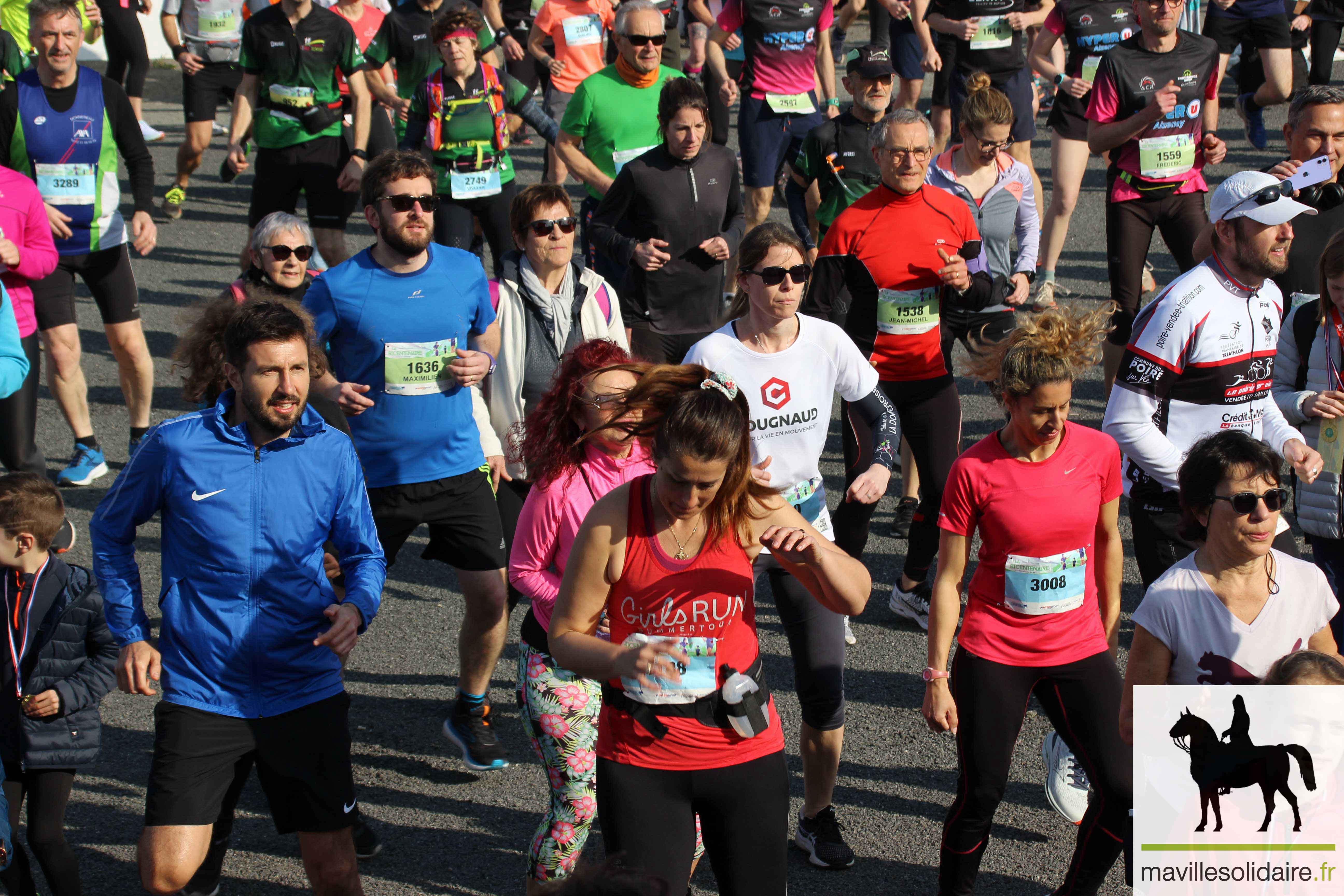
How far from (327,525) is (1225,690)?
2186 millimetres

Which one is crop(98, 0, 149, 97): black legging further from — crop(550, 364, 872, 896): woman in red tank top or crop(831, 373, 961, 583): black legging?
crop(550, 364, 872, 896): woman in red tank top

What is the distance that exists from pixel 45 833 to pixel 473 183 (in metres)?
4.93

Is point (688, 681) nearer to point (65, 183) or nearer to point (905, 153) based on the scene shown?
point (905, 153)

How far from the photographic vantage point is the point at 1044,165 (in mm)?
12891

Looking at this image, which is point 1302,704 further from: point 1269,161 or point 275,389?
point 1269,161

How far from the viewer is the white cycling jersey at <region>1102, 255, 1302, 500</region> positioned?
4.32 meters

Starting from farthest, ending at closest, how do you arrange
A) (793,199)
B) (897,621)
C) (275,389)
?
(793,199)
(897,621)
(275,389)

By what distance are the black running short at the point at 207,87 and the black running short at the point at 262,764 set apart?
8.89m

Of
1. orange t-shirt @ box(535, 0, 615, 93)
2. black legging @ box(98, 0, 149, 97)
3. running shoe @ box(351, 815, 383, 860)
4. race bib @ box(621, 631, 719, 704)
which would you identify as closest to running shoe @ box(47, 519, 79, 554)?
running shoe @ box(351, 815, 383, 860)

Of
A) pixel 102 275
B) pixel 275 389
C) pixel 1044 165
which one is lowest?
pixel 1044 165

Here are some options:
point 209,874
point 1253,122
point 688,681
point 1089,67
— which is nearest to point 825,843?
point 688,681

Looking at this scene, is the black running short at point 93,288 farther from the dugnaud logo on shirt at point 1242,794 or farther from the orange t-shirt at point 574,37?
the dugnaud logo on shirt at point 1242,794

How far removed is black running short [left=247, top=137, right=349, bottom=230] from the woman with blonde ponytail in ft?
19.9

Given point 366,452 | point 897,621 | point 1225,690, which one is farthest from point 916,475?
point 1225,690
